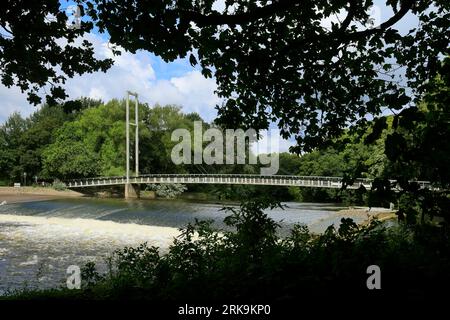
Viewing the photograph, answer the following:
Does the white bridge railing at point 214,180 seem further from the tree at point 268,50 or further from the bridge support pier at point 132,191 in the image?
the tree at point 268,50

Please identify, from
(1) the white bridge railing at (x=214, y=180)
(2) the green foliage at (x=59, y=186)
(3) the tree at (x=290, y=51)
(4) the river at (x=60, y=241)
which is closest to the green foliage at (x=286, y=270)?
(3) the tree at (x=290, y=51)

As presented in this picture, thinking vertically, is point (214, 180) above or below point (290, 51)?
below

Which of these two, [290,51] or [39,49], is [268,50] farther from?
[39,49]

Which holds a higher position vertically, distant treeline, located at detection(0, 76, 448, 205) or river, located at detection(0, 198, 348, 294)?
distant treeline, located at detection(0, 76, 448, 205)

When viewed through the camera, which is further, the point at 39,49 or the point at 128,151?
the point at 128,151

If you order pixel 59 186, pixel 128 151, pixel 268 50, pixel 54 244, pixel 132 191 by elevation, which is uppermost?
pixel 128 151

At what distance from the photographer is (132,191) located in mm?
53500

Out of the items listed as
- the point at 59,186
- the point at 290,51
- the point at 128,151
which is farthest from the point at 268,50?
the point at 59,186

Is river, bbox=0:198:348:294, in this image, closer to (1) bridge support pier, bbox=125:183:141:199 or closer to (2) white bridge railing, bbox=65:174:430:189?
(2) white bridge railing, bbox=65:174:430:189

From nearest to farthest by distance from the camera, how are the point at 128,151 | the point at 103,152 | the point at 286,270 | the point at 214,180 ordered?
1. the point at 286,270
2. the point at 214,180
3. the point at 128,151
4. the point at 103,152

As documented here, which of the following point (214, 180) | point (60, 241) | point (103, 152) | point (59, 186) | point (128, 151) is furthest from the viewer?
point (103, 152)

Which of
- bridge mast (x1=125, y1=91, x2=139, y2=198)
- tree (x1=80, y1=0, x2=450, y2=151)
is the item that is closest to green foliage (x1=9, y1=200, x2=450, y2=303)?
tree (x1=80, y1=0, x2=450, y2=151)

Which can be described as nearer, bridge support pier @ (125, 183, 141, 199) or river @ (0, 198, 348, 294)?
river @ (0, 198, 348, 294)

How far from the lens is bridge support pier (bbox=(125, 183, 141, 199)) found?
172ft
